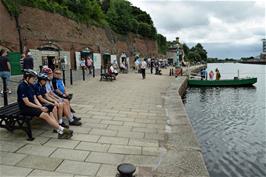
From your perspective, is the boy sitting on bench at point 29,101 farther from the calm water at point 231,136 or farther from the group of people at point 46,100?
the calm water at point 231,136

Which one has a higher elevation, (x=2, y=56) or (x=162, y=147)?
(x=2, y=56)

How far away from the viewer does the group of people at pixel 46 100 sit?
17.2 ft

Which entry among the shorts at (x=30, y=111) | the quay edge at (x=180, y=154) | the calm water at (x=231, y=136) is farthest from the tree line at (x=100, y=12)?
the quay edge at (x=180, y=154)

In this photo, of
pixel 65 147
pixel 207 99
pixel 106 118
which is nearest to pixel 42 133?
pixel 65 147

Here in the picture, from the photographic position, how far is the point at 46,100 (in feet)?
20.2

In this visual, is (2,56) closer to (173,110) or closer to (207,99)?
(173,110)

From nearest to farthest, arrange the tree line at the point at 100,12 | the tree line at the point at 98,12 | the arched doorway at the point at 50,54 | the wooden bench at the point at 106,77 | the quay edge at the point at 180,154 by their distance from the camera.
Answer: the quay edge at the point at 180,154 < the wooden bench at the point at 106,77 < the arched doorway at the point at 50,54 < the tree line at the point at 98,12 < the tree line at the point at 100,12

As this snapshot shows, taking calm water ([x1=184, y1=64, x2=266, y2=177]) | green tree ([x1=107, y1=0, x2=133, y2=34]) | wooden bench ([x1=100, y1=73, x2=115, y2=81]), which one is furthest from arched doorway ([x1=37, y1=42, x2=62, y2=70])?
green tree ([x1=107, y1=0, x2=133, y2=34])

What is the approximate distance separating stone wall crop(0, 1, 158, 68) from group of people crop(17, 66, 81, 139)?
615 inches

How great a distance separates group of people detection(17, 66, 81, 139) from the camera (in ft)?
17.2

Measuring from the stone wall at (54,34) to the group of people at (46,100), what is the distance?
1562cm

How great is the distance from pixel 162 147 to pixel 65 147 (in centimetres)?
199

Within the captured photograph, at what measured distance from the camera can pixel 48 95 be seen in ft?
21.1

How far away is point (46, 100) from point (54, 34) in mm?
22531
